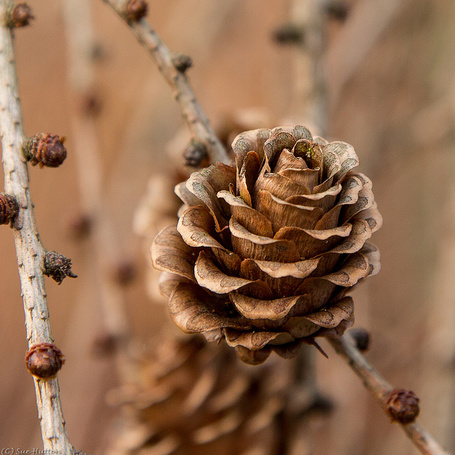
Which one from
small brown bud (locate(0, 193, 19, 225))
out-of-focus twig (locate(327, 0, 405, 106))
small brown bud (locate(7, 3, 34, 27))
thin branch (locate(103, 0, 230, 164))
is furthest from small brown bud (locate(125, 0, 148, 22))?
out-of-focus twig (locate(327, 0, 405, 106))

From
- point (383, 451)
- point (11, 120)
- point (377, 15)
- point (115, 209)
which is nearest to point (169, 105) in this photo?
point (115, 209)

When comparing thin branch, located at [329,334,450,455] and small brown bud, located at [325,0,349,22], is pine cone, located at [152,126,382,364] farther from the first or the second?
small brown bud, located at [325,0,349,22]

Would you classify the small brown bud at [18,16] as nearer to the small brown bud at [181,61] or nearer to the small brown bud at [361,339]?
the small brown bud at [181,61]

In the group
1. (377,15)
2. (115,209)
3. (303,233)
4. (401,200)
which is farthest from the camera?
(401,200)

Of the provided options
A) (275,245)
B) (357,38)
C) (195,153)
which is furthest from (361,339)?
(357,38)

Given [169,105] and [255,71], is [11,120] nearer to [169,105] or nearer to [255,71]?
[169,105]

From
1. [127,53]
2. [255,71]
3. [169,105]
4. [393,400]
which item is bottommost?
[393,400]

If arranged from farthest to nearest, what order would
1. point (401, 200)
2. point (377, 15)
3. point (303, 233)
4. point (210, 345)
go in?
point (401, 200) → point (377, 15) → point (210, 345) → point (303, 233)
